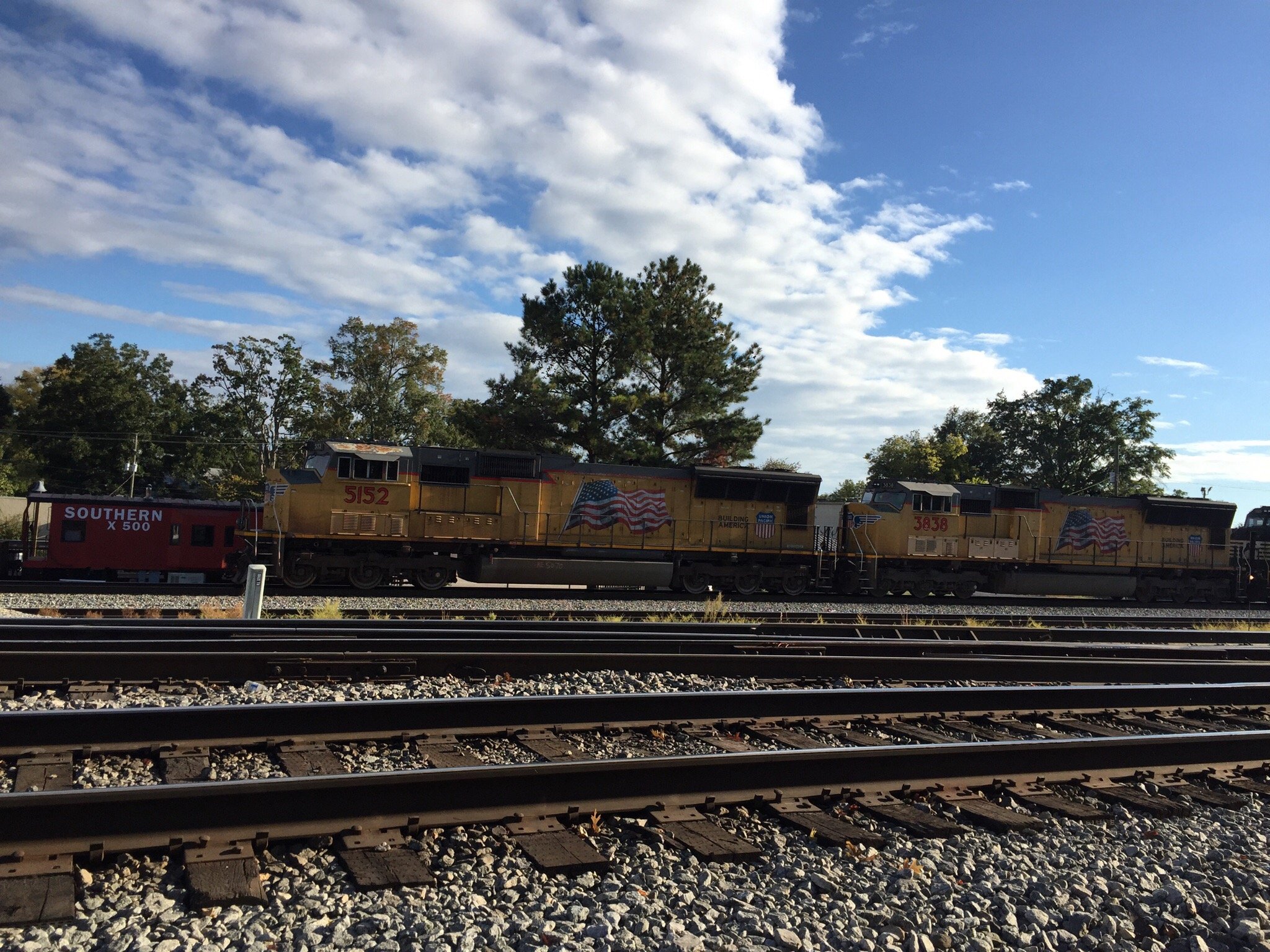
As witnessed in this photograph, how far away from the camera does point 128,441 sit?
167 feet

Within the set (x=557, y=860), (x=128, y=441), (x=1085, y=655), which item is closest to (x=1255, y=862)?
(x=557, y=860)

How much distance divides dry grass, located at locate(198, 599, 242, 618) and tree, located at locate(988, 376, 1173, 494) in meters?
52.0

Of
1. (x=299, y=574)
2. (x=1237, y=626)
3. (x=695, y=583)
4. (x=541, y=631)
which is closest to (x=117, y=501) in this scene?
(x=299, y=574)

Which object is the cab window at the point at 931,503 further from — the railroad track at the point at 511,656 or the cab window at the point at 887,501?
the railroad track at the point at 511,656

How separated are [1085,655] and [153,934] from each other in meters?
11.5

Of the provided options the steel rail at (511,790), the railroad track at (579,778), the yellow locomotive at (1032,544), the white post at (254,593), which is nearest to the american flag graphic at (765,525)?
the yellow locomotive at (1032,544)

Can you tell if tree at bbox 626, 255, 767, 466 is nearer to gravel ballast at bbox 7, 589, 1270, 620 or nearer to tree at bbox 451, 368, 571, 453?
tree at bbox 451, 368, 571, 453

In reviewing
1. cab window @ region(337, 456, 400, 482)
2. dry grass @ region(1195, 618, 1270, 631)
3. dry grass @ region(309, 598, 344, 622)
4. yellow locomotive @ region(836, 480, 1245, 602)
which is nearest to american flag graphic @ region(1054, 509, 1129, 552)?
yellow locomotive @ region(836, 480, 1245, 602)

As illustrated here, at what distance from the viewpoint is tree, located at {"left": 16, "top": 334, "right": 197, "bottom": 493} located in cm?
5075

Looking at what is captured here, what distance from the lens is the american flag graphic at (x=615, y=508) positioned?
65.2ft

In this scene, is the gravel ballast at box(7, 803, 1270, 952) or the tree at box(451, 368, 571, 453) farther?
the tree at box(451, 368, 571, 453)

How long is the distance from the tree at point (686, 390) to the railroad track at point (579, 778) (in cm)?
2628

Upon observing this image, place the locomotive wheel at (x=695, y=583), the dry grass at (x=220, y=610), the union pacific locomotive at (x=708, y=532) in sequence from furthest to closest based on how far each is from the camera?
the locomotive wheel at (x=695, y=583) < the union pacific locomotive at (x=708, y=532) < the dry grass at (x=220, y=610)

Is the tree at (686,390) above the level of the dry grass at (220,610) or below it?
above
